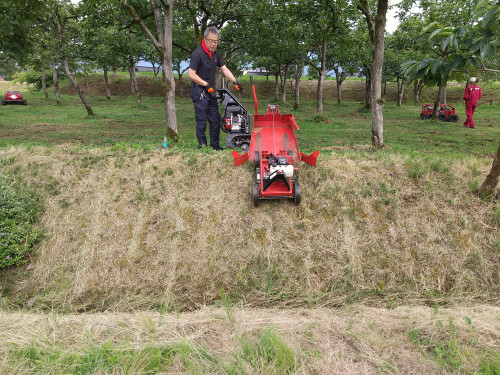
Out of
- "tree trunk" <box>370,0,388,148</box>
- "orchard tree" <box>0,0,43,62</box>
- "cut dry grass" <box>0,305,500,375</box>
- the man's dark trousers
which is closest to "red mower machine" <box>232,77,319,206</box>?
the man's dark trousers

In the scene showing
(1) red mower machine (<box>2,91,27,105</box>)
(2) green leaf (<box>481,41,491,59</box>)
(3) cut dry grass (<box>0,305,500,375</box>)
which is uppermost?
(1) red mower machine (<box>2,91,27,105</box>)

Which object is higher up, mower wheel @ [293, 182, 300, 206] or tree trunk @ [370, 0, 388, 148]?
tree trunk @ [370, 0, 388, 148]

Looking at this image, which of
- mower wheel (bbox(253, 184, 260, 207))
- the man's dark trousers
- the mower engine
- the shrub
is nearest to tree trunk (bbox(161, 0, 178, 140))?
the man's dark trousers

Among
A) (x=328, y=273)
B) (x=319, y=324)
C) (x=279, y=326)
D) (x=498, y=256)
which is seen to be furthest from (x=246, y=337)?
(x=498, y=256)

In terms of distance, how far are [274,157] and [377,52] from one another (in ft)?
13.9

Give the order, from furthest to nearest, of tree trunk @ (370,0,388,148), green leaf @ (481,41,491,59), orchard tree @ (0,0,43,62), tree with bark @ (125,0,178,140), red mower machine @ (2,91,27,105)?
1. red mower machine @ (2,91,27,105)
2. tree with bark @ (125,0,178,140)
3. tree trunk @ (370,0,388,148)
4. orchard tree @ (0,0,43,62)
5. green leaf @ (481,41,491,59)

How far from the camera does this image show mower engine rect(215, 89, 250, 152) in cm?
705

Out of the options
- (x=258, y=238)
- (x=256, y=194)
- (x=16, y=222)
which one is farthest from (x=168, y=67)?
(x=258, y=238)

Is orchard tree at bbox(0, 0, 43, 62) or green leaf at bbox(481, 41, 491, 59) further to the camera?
orchard tree at bbox(0, 0, 43, 62)

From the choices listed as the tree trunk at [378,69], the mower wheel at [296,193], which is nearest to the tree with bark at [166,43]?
the mower wheel at [296,193]

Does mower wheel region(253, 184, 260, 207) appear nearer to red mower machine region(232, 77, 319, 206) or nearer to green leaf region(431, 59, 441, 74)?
red mower machine region(232, 77, 319, 206)

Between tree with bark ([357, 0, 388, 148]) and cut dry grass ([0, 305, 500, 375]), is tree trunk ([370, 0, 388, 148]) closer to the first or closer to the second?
tree with bark ([357, 0, 388, 148])

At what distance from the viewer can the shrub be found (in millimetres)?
4992

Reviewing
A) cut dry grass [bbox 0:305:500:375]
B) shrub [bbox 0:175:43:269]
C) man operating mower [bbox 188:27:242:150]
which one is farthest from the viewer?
man operating mower [bbox 188:27:242:150]
